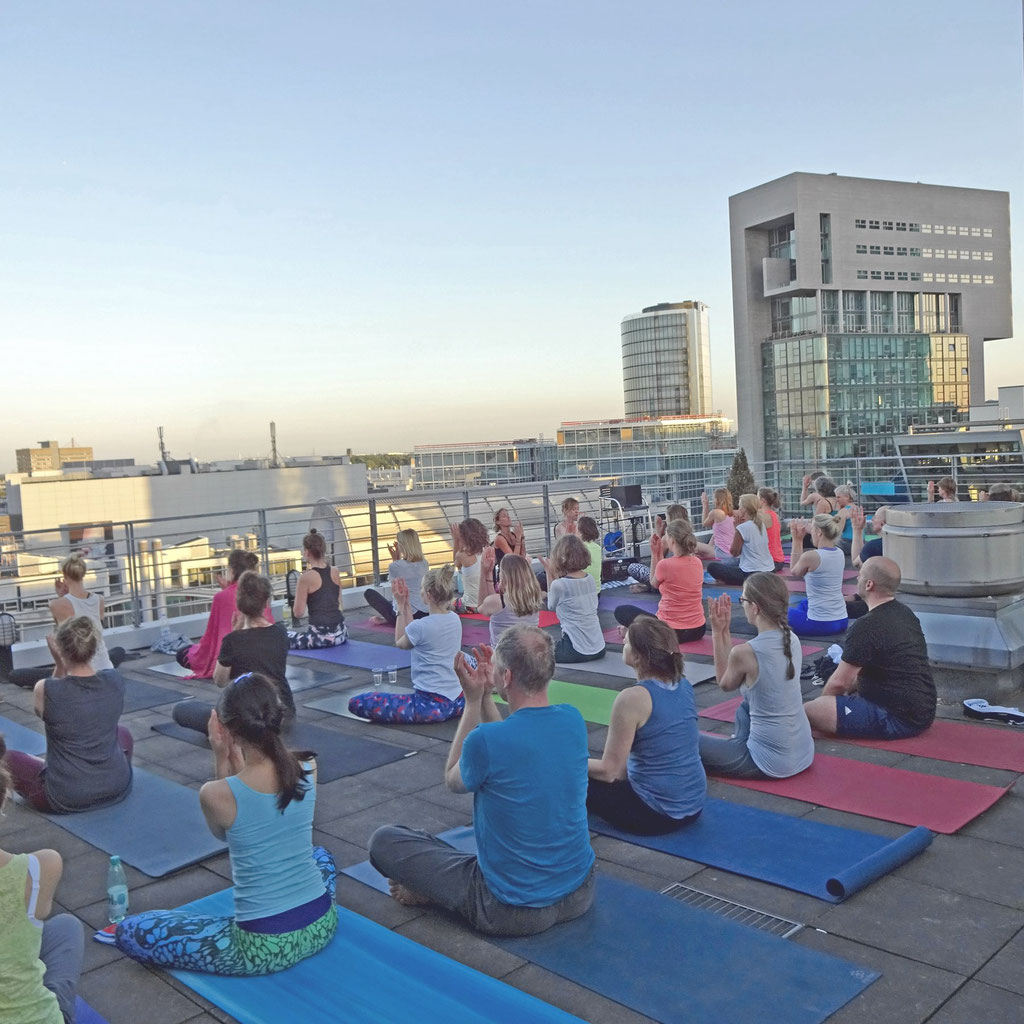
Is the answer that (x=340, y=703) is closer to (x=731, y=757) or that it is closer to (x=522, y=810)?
(x=731, y=757)

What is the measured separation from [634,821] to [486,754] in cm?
131

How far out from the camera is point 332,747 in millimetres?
5770

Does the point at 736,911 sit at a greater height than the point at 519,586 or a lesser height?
lesser

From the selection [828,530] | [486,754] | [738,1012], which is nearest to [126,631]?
[828,530]

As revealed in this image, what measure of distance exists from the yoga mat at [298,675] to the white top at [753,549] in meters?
5.11

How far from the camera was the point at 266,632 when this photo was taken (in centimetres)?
598

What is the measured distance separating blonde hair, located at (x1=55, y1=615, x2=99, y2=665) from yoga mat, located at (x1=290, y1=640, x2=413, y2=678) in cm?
348

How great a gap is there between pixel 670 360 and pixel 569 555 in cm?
14304

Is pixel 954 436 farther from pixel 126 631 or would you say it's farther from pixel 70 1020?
pixel 70 1020

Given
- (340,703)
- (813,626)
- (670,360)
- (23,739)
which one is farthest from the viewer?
(670,360)

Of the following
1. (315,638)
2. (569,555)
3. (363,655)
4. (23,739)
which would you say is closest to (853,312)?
(315,638)

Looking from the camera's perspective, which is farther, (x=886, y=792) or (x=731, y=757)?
(x=731, y=757)

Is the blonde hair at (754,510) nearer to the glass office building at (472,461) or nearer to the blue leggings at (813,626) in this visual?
the blue leggings at (813,626)

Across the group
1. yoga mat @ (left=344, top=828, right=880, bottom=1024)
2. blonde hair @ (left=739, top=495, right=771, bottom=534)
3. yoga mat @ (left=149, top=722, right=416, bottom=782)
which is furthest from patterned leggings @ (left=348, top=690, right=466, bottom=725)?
blonde hair @ (left=739, top=495, right=771, bottom=534)
